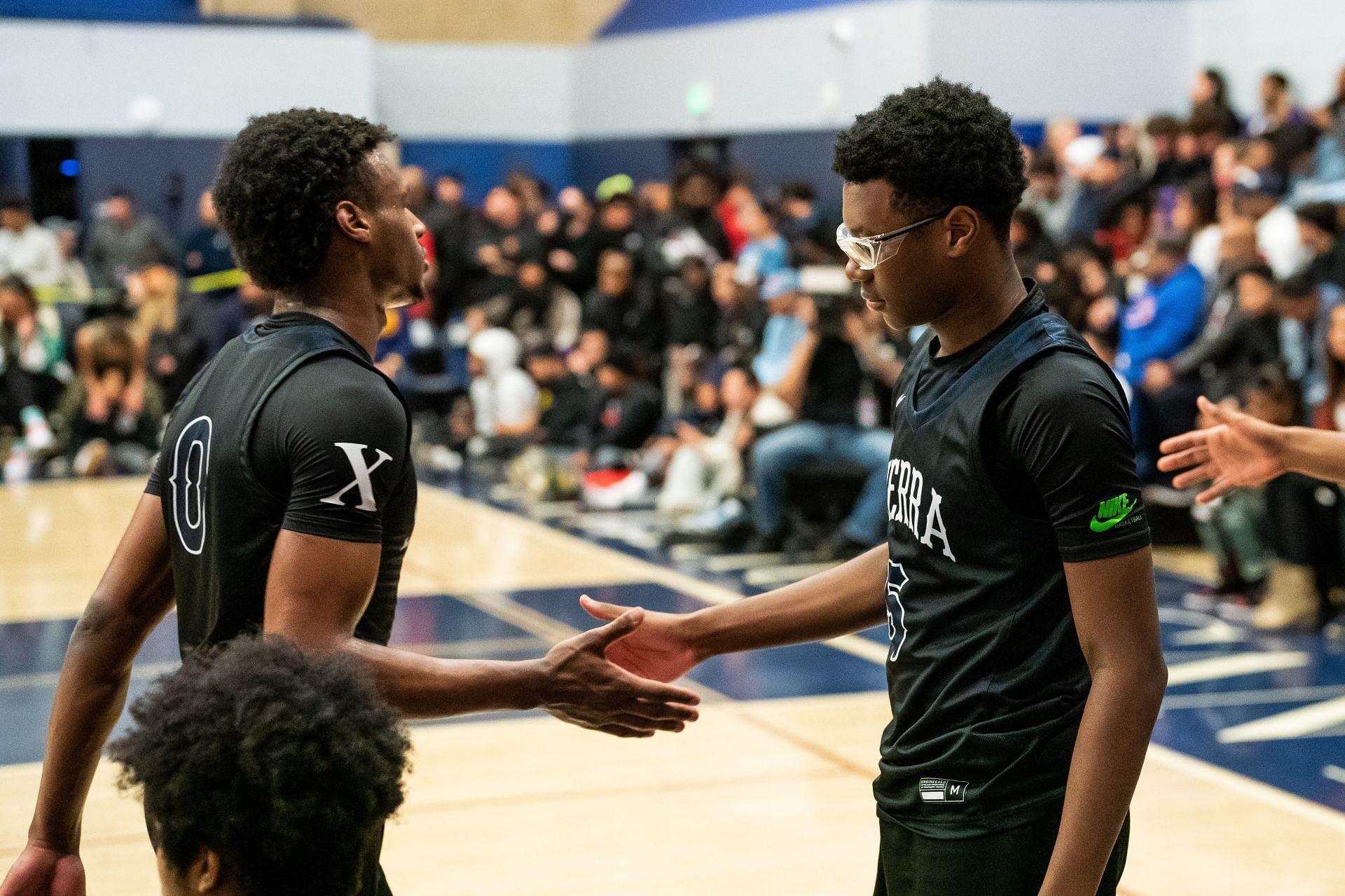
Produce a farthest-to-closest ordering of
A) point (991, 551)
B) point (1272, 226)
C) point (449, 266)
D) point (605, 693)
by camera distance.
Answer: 1. point (449, 266)
2. point (1272, 226)
3. point (605, 693)
4. point (991, 551)

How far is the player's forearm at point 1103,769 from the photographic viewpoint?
2.18 metres

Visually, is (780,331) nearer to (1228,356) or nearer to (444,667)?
(1228,356)

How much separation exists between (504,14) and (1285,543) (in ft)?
54.6

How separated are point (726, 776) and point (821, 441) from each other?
14.3ft

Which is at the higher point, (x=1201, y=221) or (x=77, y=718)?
(x=1201, y=221)

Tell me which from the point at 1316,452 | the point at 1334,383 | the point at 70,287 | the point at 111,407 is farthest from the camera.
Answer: the point at 70,287

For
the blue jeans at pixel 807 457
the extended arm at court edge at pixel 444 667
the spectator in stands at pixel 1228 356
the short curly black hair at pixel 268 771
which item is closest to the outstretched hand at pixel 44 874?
the extended arm at court edge at pixel 444 667

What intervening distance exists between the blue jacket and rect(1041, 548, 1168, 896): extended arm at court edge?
8.06 m

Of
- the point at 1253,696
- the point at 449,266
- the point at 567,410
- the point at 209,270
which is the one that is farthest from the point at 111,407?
the point at 1253,696

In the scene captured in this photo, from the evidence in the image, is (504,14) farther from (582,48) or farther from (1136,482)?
(1136,482)

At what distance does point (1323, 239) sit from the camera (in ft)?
32.1

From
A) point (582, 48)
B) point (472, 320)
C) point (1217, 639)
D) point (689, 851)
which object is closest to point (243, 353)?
point (689, 851)

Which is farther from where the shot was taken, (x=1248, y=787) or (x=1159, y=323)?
(x=1159, y=323)

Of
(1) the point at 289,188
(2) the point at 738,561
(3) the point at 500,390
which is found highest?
(1) the point at 289,188
